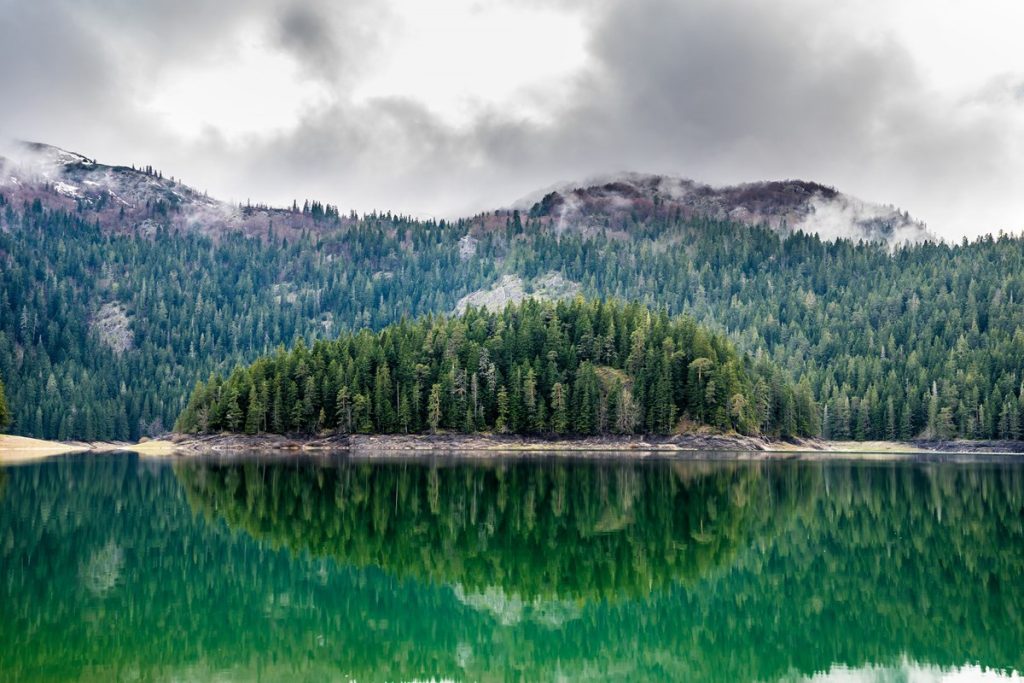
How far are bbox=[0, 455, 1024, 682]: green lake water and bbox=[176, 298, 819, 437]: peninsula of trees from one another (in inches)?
3261

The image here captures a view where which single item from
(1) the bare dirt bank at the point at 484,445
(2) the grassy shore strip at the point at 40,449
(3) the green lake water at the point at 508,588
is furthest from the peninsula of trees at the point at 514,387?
(3) the green lake water at the point at 508,588

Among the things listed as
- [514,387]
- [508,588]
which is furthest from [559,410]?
[508,588]

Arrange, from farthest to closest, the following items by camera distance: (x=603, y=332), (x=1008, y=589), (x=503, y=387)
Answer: (x=603, y=332)
(x=503, y=387)
(x=1008, y=589)

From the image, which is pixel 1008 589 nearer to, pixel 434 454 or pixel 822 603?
pixel 822 603

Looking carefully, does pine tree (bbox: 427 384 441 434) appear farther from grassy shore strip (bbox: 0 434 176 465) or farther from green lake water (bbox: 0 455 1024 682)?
green lake water (bbox: 0 455 1024 682)

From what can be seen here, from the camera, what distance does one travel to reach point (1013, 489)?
6681 centimetres

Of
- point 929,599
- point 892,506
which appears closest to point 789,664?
point 929,599

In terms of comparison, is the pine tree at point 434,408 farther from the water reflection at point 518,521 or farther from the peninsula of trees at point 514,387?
the water reflection at point 518,521

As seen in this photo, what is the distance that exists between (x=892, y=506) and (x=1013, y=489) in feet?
63.6

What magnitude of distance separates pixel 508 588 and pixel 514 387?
11227cm

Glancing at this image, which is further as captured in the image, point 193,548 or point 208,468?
point 208,468

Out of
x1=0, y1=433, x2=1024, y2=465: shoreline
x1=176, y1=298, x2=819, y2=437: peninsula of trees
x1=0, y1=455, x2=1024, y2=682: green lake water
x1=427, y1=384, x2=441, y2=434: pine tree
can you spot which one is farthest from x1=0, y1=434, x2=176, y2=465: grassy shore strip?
x1=0, y1=455, x2=1024, y2=682: green lake water

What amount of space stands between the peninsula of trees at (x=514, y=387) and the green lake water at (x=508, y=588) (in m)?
82.8

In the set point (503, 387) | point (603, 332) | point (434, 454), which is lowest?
point (434, 454)
